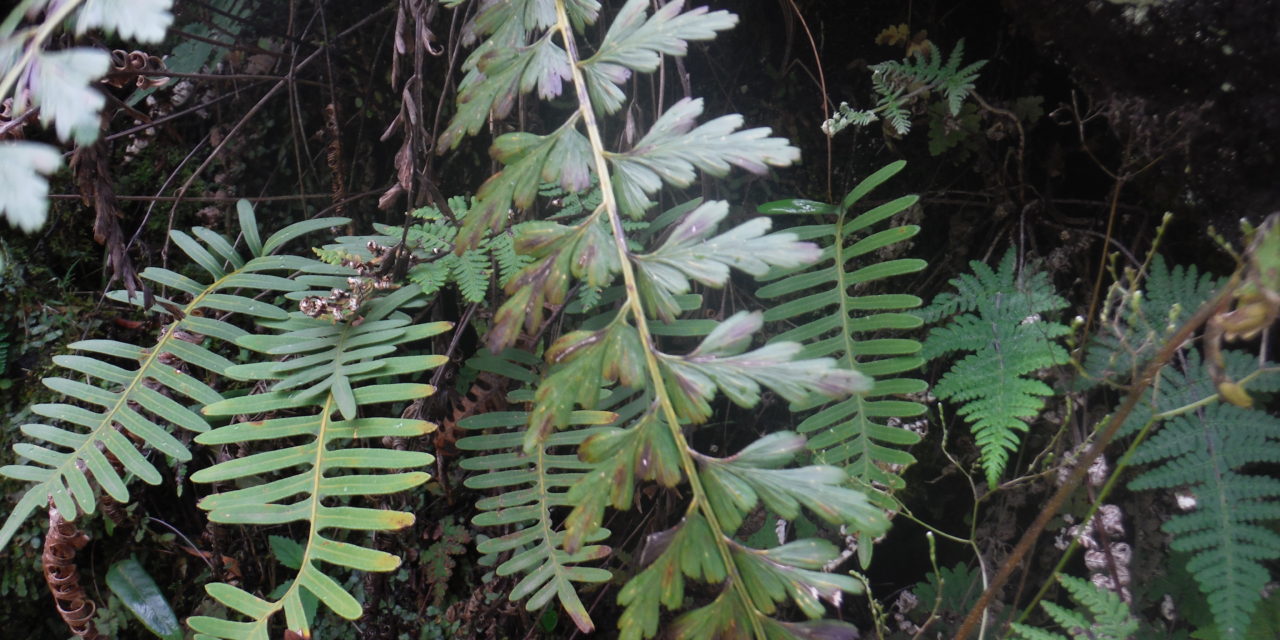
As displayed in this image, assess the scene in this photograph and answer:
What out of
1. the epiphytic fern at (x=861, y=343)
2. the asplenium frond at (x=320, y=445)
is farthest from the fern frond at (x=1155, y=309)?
the asplenium frond at (x=320, y=445)

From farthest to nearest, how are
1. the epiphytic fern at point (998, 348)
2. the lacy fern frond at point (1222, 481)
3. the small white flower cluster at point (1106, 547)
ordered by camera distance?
the small white flower cluster at point (1106, 547) < the epiphytic fern at point (998, 348) < the lacy fern frond at point (1222, 481)

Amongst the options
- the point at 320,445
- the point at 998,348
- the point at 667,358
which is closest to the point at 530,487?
the point at 320,445

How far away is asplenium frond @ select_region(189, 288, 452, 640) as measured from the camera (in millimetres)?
1116

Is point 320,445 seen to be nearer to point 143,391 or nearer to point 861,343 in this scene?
point 143,391

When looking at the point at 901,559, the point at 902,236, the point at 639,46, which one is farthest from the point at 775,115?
the point at 901,559

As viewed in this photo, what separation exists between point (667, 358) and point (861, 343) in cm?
53

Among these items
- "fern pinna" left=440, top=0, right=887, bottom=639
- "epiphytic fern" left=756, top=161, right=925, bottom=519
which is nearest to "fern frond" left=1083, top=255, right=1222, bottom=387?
"epiphytic fern" left=756, top=161, right=925, bottom=519

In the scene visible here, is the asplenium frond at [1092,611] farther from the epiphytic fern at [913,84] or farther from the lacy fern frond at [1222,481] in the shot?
the epiphytic fern at [913,84]

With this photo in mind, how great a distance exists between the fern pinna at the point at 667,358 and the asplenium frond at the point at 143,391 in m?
0.65

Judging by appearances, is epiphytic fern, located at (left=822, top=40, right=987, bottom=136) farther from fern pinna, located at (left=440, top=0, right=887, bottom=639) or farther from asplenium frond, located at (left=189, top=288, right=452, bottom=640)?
asplenium frond, located at (left=189, top=288, right=452, bottom=640)

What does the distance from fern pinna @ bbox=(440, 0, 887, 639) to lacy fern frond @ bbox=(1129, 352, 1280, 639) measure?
598 mm

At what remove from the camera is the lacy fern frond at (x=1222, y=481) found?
41.3 inches

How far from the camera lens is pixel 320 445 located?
1.24m

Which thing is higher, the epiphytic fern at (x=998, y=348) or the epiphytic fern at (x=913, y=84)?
the epiphytic fern at (x=913, y=84)
